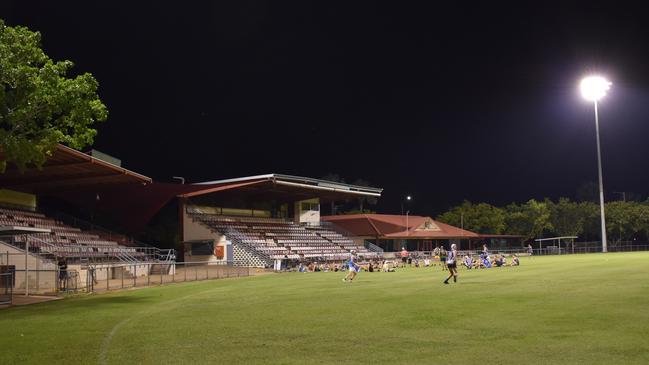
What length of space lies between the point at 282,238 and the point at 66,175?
22550 millimetres

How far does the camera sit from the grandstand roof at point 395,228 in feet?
232

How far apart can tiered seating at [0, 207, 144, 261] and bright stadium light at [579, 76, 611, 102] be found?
51737mm

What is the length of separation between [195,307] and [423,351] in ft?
34.9

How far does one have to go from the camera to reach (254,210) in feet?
207

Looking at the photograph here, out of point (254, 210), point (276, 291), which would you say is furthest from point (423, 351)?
point (254, 210)

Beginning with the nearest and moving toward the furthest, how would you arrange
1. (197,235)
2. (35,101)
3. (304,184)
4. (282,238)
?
(35,101) → (197,235) → (282,238) → (304,184)

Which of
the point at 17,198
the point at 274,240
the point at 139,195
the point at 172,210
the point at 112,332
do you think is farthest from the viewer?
the point at 274,240

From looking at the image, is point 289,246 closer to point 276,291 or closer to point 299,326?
point 276,291

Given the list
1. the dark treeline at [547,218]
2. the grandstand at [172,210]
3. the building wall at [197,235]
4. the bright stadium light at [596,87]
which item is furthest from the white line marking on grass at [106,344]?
the dark treeline at [547,218]

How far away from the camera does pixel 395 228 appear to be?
240 feet

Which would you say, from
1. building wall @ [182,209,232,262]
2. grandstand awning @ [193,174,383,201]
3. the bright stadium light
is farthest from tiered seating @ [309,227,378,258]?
the bright stadium light

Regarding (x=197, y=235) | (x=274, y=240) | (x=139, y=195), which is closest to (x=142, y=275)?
(x=197, y=235)

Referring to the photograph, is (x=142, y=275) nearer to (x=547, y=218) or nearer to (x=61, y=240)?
(x=61, y=240)

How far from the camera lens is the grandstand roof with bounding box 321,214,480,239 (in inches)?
2783
